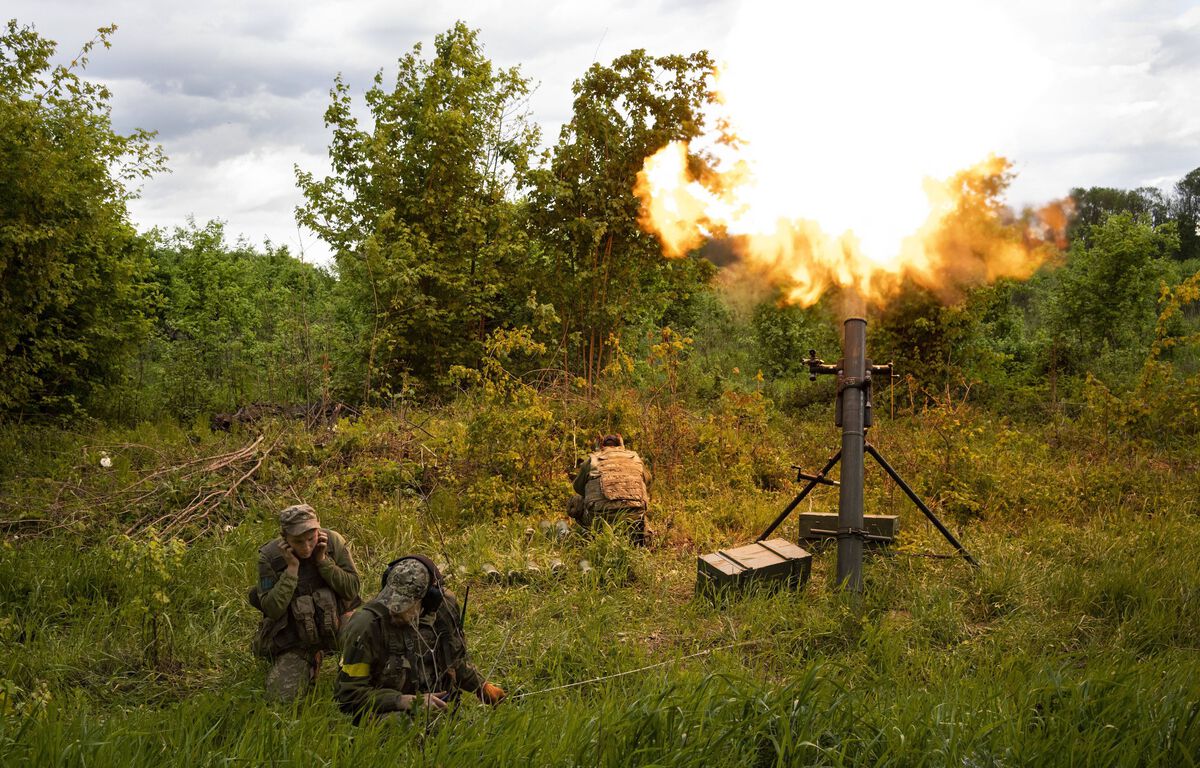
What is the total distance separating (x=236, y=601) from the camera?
19.5ft

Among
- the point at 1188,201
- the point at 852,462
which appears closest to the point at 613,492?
the point at 852,462

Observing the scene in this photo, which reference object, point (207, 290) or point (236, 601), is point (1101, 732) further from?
point (207, 290)

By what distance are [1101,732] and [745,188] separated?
17.2 feet

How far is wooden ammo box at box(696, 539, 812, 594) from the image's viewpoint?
5.96m

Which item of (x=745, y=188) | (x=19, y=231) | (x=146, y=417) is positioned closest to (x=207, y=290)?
(x=146, y=417)

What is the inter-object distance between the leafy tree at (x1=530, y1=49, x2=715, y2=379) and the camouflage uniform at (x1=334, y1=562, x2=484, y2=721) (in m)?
9.05

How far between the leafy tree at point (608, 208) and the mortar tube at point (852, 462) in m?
7.40

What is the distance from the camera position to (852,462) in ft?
19.1

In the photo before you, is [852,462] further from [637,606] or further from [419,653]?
[419,653]

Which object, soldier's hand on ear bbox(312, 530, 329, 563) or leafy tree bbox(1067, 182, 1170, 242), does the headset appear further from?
leafy tree bbox(1067, 182, 1170, 242)

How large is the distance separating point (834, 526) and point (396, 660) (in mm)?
4326

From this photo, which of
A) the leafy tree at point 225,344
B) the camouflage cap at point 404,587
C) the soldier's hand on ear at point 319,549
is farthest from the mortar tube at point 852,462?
the leafy tree at point 225,344

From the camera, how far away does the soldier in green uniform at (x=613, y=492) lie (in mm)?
7434

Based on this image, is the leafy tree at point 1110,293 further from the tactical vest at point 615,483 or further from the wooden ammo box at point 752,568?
the wooden ammo box at point 752,568
